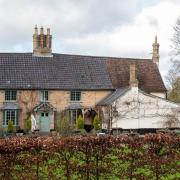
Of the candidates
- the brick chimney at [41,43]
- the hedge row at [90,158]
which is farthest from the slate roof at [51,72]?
the hedge row at [90,158]

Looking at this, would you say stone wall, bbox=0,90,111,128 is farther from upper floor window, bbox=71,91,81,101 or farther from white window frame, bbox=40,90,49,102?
upper floor window, bbox=71,91,81,101

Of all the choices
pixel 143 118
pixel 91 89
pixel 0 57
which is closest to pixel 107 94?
pixel 91 89

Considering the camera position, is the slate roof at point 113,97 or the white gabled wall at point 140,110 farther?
the slate roof at point 113,97

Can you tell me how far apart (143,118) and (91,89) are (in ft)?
23.1

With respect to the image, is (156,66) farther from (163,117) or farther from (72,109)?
(72,109)

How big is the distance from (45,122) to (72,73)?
719 cm

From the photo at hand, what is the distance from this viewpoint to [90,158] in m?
13.9

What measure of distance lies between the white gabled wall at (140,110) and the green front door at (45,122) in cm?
737

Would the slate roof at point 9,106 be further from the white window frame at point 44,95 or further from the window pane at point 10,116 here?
the white window frame at point 44,95

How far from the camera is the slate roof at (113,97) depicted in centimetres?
4968

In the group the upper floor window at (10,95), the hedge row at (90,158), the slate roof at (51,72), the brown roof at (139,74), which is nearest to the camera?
the hedge row at (90,158)

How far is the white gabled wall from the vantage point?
163 feet

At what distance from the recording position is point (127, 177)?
14219mm

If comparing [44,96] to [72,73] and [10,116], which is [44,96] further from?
[72,73]
